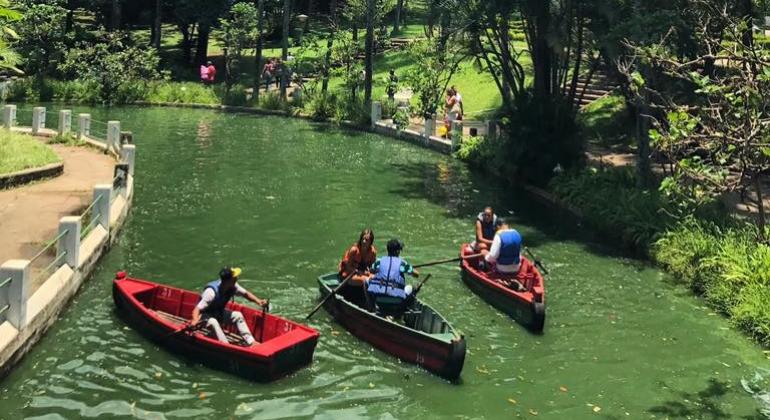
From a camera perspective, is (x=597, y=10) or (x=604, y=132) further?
(x=604, y=132)

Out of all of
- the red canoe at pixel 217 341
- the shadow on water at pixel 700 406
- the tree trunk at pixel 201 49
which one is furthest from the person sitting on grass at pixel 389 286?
the tree trunk at pixel 201 49

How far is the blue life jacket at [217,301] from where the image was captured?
1188 cm

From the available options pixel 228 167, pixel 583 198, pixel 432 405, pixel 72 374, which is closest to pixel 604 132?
pixel 583 198

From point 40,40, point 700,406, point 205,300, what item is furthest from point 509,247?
point 40,40

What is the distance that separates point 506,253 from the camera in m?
14.8

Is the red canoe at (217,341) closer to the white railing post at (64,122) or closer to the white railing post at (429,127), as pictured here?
the white railing post at (64,122)

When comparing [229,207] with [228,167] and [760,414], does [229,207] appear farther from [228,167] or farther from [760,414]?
[760,414]

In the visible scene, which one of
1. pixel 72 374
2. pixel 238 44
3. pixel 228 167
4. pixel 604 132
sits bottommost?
pixel 72 374

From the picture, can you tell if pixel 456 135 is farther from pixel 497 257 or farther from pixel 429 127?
pixel 497 257

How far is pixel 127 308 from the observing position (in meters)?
13.0

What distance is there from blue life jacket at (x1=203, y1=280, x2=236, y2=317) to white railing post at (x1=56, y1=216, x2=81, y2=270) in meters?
3.52

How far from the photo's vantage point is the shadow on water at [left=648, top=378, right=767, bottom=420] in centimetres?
1068

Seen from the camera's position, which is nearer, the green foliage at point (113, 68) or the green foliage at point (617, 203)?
the green foliage at point (617, 203)

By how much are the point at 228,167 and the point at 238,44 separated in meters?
22.3
